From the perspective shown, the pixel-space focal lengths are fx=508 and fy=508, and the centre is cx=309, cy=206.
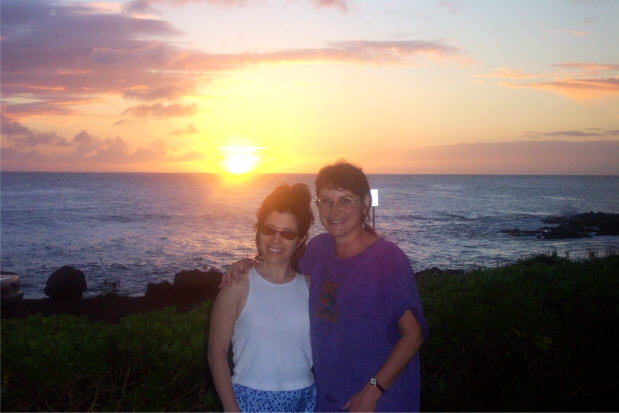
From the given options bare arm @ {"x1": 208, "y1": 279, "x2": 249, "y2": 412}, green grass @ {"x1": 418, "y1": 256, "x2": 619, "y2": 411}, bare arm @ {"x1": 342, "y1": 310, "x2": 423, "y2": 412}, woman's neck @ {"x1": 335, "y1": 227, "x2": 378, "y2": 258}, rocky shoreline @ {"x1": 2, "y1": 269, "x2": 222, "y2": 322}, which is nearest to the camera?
bare arm @ {"x1": 342, "y1": 310, "x2": 423, "y2": 412}

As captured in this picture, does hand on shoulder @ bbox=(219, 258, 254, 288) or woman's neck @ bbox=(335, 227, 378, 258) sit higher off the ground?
woman's neck @ bbox=(335, 227, 378, 258)

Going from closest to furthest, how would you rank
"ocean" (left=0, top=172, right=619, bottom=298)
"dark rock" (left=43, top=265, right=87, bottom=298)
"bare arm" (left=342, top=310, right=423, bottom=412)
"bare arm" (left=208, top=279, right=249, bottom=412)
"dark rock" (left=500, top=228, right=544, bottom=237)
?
"bare arm" (left=342, top=310, right=423, bottom=412)
"bare arm" (left=208, top=279, right=249, bottom=412)
"dark rock" (left=43, top=265, right=87, bottom=298)
"ocean" (left=0, top=172, right=619, bottom=298)
"dark rock" (left=500, top=228, right=544, bottom=237)

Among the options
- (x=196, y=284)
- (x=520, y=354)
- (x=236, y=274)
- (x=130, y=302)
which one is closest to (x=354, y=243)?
(x=236, y=274)

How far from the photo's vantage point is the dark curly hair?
→ 3055mm

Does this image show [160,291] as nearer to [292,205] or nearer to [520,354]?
[520,354]

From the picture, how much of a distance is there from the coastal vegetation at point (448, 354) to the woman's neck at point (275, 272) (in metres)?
1.43

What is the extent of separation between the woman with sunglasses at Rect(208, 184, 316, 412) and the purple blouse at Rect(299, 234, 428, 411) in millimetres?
102

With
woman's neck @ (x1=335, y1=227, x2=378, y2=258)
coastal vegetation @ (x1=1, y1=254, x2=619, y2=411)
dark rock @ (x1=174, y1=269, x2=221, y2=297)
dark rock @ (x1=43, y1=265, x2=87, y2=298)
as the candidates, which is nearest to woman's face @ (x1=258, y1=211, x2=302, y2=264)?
woman's neck @ (x1=335, y1=227, x2=378, y2=258)

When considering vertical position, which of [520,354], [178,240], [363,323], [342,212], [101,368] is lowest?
[178,240]

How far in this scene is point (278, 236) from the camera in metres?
3.06

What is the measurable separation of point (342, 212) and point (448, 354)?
244cm

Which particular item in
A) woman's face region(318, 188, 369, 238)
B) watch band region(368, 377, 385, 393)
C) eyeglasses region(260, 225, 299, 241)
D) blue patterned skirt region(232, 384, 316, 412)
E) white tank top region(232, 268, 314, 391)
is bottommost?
blue patterned skirt region(232, 384, 316, 412)

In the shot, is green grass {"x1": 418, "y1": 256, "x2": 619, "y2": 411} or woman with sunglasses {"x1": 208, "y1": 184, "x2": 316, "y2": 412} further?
green grass {"x1": 418, "y1": 256, "x2": 619, "y2": 411}

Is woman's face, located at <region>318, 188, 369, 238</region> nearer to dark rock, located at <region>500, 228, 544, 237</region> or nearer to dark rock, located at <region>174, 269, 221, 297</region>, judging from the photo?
dark rock, located at <region>174, 269, 221, 297</region>
